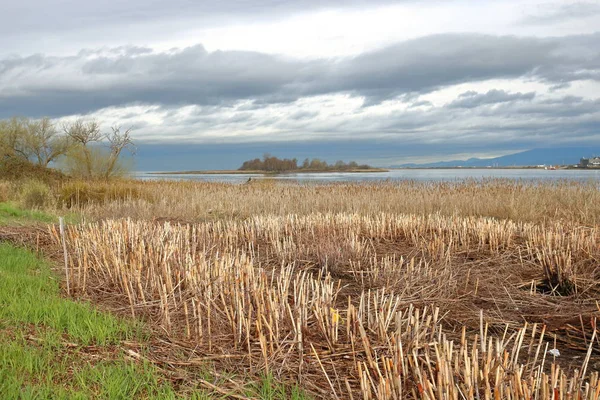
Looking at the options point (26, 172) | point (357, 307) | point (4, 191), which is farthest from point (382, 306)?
point (26, 172)

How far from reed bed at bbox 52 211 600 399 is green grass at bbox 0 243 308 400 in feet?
1.19

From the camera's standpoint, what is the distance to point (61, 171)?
24469 mm

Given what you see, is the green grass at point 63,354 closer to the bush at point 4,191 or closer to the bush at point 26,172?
the bush at point 4,191

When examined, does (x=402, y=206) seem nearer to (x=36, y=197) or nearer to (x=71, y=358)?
(x=71, y=358)

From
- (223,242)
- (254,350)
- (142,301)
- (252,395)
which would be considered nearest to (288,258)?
(223,242)

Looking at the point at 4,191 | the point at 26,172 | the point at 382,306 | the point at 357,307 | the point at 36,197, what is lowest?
the point at 357,307

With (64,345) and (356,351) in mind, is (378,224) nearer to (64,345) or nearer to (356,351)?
(356,351)

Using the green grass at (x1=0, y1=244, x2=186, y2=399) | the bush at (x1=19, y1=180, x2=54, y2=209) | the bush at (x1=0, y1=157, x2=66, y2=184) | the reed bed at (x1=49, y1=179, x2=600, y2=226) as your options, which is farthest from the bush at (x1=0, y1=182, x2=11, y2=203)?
the green grass at (x1=0, y1=244, x2=186, y2=399)

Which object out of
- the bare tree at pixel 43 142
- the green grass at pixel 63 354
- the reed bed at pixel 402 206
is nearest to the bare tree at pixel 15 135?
the bare tree at pixel 43 142

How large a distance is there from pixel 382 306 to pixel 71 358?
2263mm

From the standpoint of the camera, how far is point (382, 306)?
3871 millimetres

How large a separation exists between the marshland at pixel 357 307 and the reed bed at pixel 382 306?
0.02 m

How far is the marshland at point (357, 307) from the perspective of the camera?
3.07 metres

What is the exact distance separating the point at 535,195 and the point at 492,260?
330 inches
